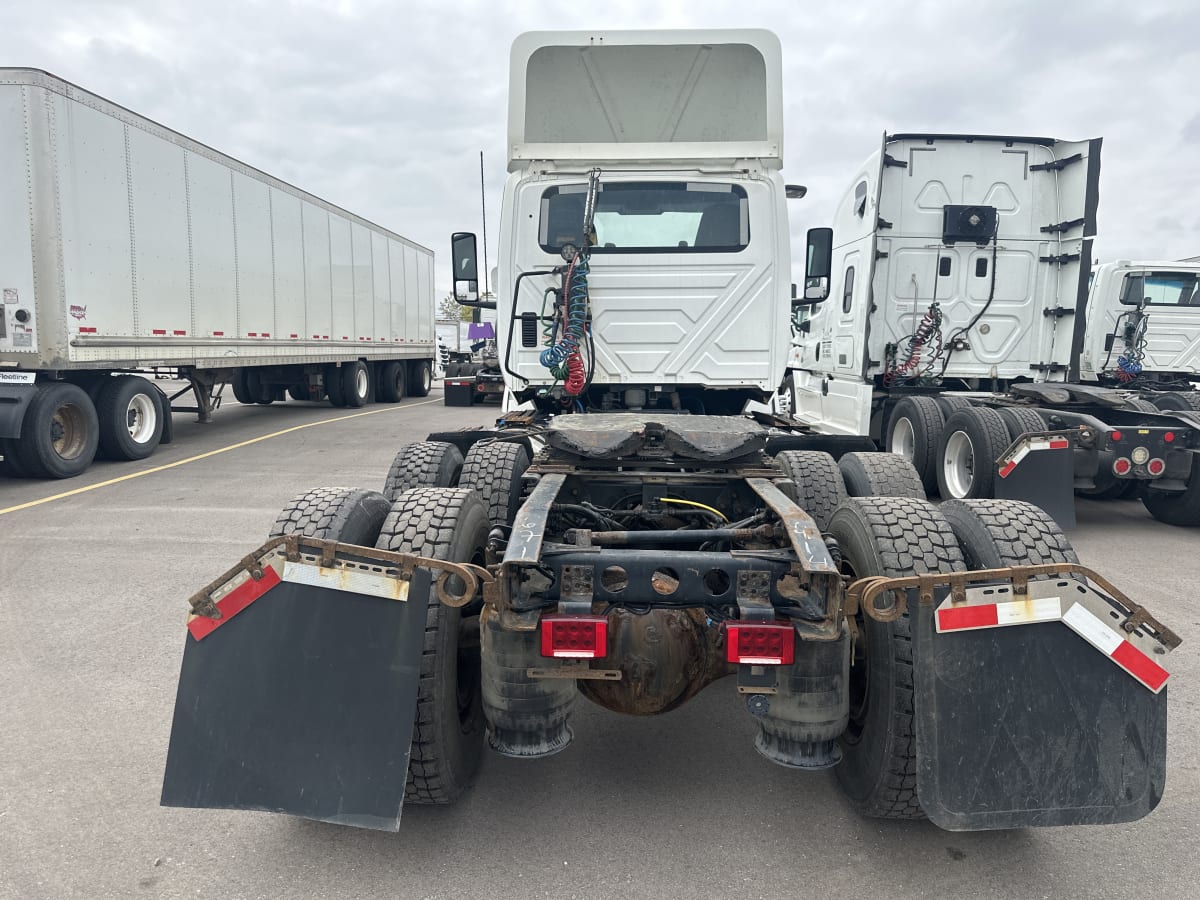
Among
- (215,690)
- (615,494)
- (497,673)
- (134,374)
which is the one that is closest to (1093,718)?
(497,673)

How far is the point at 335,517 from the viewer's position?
8.48ft

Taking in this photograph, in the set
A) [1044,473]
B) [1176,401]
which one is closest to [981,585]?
[1044,473]

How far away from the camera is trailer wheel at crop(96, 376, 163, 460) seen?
382 inches

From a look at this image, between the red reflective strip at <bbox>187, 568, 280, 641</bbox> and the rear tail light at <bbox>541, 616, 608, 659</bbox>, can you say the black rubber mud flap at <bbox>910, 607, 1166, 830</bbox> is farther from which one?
the red reflective strip at <bbox>187, 568, 280, 641</bbox>

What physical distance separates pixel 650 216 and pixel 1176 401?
6645 millimetres

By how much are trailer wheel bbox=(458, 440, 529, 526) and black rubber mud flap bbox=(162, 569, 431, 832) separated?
60.9 inches

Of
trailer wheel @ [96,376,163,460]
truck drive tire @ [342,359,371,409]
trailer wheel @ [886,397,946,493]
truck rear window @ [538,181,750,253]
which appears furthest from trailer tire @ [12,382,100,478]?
trailer wheel @ [886,397,946,493]

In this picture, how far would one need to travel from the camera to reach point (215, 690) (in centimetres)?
218

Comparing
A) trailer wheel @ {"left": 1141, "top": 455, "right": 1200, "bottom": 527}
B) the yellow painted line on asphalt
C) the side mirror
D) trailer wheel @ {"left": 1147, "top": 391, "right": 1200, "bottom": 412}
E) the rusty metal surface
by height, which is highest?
the side mirror

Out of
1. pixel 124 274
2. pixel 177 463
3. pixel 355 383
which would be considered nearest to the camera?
pixel 124 274

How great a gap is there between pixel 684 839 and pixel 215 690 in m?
1.48

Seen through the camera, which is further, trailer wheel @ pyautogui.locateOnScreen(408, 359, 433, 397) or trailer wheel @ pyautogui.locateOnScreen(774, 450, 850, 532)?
trailer wheel @ pyautogui.locateOnScreen(408, 359, 433, 397)

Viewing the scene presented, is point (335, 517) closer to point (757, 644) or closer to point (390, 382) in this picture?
point (757, 644)

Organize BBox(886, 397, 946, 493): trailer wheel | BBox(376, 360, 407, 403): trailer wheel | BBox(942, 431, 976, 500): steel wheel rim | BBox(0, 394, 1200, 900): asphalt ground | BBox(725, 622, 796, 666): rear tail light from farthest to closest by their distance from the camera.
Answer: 1. BBox(376, 360, 407, 403): trailer wheel
2. BBox(886, 397, 946, 493): trailer wheel
3. BBox(942, 431, 976, 500): steel wheel rim
4. BBox(0, 394, 1200, 900): asphalt ground
5. BBox(725, 622, 796, 666): rear tail light
